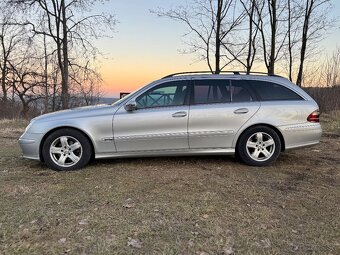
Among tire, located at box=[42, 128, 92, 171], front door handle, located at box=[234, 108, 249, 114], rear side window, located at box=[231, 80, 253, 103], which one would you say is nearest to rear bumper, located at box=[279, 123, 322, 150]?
front door handle, located at box=[234, 108, 249, 114]

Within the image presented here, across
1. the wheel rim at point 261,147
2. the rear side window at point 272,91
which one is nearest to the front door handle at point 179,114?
the wheel rim at point 261,147

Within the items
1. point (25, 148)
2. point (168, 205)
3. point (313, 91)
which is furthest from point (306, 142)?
point (313, 91)

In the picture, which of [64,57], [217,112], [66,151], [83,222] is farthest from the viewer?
[64,57]

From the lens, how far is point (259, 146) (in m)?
6.09

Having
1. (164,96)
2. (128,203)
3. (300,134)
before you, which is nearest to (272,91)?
(300,134)

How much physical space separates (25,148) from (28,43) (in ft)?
56.1

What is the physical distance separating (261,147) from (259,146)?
4 cm

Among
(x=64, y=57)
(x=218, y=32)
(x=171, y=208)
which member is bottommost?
(x=171, y=208)

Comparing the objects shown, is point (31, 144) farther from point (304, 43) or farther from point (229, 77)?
point (304, 43)

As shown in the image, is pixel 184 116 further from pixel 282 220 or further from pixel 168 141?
pixel 282 220

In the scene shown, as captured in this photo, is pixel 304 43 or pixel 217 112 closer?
pixel 217 112

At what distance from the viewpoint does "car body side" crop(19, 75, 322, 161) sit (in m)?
5.84

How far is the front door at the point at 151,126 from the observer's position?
19.2 ft

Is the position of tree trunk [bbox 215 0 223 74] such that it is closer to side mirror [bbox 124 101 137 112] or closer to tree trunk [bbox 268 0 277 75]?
tree trunk [bbox 268 0 277 75]
